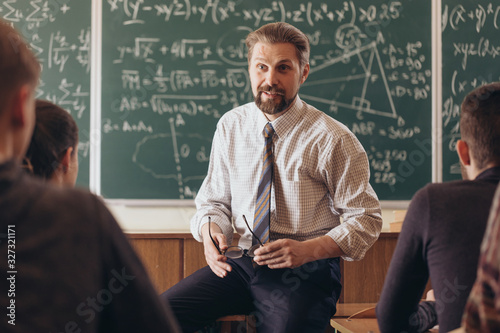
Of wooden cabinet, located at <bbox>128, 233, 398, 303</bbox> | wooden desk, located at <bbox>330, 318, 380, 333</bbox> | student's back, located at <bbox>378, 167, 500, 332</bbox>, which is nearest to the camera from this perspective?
student's back, located at <bbox>378, 167, 500, 332</bbox>

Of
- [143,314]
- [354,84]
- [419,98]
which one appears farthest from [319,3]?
[143,314]

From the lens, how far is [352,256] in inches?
81.5

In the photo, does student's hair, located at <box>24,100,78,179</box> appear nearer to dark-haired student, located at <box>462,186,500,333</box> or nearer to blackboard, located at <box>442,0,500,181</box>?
dark-haired student, located at <box>462,186,500,333</box>

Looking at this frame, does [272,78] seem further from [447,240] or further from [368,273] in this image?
[368,273]

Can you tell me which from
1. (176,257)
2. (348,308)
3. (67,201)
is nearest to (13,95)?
(67,201)

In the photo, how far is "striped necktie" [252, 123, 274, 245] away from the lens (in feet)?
7.20

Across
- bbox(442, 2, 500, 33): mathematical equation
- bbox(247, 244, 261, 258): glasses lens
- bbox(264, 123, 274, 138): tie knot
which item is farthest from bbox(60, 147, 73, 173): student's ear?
bbox(442, 2, 500, 33): mathematical equation

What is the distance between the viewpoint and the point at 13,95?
0.76 metres

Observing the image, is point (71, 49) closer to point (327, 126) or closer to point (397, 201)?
point (327, 126)

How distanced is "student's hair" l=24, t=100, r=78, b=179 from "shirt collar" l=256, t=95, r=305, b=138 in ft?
3.38

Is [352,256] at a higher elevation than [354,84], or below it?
below

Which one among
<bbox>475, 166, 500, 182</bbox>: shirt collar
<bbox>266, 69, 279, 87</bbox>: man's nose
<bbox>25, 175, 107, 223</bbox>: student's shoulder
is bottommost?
<bbox>25, 175, 107, 223</bbox>: student's shoulder

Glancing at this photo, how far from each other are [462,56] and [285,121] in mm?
1522

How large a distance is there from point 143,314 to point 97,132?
7.90 ft
